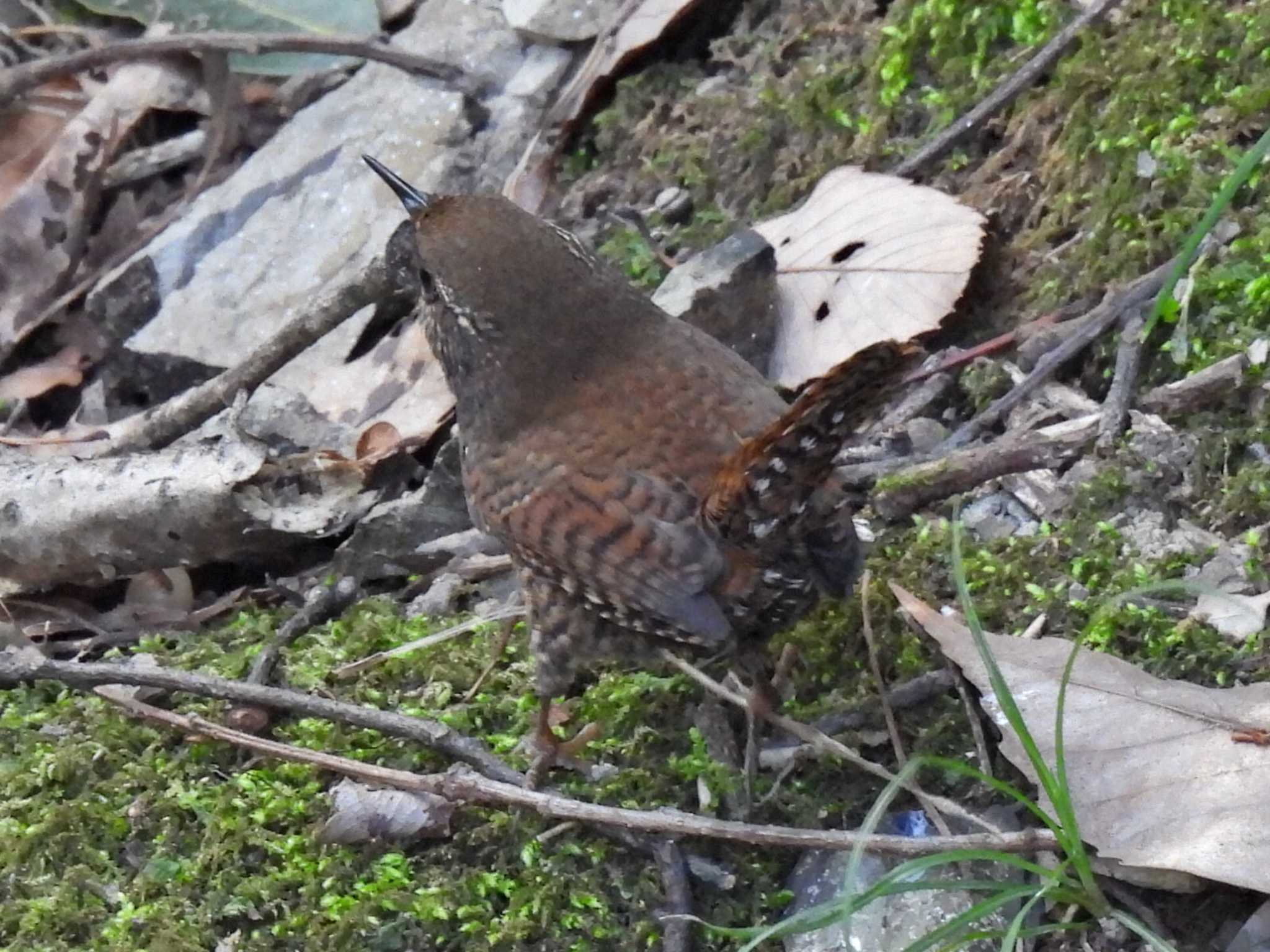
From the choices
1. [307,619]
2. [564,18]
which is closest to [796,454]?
[307,619]

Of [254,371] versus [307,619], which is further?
[254,371]

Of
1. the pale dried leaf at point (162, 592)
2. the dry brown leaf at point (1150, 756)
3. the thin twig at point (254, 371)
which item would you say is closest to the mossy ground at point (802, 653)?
the dry brown leaf at point (1150, 756)

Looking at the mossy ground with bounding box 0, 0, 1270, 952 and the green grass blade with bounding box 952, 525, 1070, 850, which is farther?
the mossy ground with bounding box 0, 0, 1270, 952

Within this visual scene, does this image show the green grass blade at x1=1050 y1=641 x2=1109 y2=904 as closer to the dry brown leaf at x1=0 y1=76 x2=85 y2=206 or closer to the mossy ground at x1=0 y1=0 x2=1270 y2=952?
the mossy ground at x1=0 y1=0 x2=1270 y2=952

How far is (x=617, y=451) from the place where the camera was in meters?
2.71

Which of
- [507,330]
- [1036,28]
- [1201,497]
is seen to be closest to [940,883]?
[1201,497]

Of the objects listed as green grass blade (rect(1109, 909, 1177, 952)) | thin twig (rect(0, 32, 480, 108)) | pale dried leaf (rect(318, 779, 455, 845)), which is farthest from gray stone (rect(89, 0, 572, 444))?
green grass blade (rect(1109, 909, 1177, 952))

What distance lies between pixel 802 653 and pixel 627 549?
1.78 ft

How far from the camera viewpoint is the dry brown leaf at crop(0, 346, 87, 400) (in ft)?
15.1

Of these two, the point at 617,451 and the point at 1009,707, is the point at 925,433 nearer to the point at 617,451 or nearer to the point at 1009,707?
the point at 617,451

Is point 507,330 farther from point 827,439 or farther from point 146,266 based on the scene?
point 146,266

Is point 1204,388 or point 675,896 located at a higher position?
point 1204,388

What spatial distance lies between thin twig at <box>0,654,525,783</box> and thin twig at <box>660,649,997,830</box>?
432 mm

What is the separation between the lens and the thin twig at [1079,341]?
3033 millimetres
